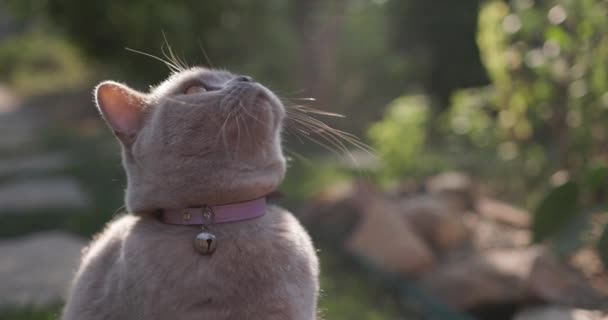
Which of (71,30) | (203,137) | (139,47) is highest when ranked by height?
(71,30)

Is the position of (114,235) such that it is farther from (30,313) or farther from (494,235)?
(494,235)

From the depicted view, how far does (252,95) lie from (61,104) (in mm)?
11859

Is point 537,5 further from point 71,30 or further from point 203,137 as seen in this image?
point 71,30

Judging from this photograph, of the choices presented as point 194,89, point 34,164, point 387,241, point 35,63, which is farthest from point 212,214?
point 35,63

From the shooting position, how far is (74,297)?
1.66m

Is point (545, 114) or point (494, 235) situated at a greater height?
point (545, 114)

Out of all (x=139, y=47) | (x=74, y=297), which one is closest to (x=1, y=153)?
(x=139, y=47)

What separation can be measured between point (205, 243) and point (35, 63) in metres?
17.1

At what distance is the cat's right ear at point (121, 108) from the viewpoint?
1500 millimetres

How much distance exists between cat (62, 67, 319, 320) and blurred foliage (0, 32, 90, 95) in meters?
14.6

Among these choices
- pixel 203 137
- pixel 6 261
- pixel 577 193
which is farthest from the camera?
pixel 6 261

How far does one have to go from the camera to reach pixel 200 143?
1.43 m

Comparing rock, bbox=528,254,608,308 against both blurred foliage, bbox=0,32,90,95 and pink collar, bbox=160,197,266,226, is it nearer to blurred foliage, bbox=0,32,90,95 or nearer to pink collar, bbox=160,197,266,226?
pink collar, bbox=160,197,266,226

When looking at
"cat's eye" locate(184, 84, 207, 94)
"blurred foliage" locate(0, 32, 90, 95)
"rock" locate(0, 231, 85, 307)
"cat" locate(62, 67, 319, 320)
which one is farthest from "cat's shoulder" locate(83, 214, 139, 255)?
"blurred foliage" locate(0, 32, 90, 95)
